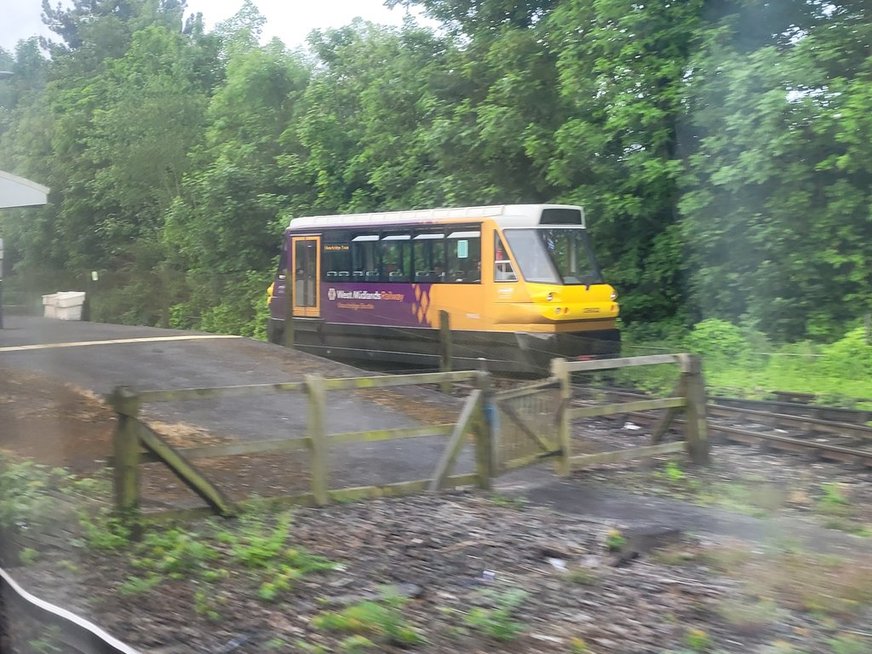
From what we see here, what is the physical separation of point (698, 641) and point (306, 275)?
558 inches

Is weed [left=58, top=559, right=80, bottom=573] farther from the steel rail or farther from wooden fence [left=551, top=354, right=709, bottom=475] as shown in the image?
wooden fence [left=551, top=354, right=709, bottom=475]

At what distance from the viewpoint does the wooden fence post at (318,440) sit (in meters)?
6.51

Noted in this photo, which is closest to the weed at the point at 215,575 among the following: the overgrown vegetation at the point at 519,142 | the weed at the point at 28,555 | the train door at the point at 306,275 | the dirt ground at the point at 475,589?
the dirt ground at the point at 475,589

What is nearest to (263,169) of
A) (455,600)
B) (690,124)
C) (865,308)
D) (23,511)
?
(690,124)

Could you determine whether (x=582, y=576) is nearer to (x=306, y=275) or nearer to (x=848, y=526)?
(x=848, y=526)

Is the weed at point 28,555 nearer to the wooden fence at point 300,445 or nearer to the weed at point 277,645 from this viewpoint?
the wooden fence at point 300,445

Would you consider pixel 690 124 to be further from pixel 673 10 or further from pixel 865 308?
pixel 865 308

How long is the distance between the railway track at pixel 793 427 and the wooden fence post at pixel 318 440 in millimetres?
4943

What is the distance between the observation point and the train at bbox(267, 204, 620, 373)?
558 inches

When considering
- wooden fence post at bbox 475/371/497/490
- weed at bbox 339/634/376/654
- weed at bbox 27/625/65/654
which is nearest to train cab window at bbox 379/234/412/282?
wooden fence post at bbox 475/371/497/490

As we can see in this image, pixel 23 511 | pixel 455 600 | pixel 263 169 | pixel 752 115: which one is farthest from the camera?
pixel 263 169

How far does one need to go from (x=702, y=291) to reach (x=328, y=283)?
660cm

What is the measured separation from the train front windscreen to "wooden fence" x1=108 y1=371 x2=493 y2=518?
23.2 feet

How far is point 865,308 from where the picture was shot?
14258mm
